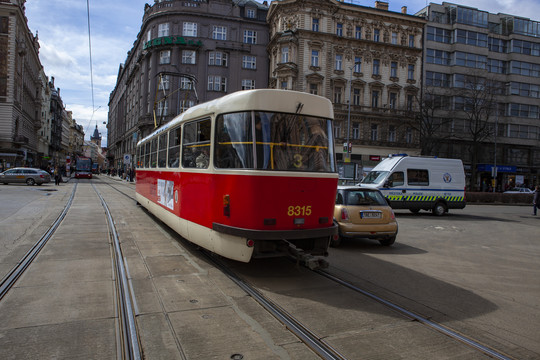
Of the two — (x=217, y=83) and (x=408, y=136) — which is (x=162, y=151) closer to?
(x=217, y=83)

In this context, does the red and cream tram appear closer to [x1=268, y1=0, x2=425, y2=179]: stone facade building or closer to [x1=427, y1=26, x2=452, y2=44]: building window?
[x1=268, y1=0, x2=425, y2=179]: stone facade building

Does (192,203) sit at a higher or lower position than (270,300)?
higher

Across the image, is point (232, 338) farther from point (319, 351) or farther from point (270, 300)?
point (270, 300)

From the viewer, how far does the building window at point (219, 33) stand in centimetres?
4684

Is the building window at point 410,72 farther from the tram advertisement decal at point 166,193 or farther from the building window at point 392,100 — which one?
the tram advertisement decal at point 166,193

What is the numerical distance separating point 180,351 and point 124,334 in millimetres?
726

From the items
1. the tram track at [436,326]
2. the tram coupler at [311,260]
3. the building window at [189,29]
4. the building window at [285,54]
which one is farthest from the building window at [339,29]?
the tram track at [436,326]

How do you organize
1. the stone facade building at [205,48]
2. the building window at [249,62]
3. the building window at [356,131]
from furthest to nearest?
the building window at [249,62]
the stone facade building at [205,48]
the building window at [356,131]

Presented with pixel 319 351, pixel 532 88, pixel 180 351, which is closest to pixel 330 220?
pixel 319 351

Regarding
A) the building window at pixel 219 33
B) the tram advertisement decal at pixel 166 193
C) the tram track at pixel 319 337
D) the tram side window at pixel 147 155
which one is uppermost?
the building window at pixel 219 33

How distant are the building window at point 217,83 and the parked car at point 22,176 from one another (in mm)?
21900

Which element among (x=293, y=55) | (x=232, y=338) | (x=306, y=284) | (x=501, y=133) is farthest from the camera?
(x=501, y=133)

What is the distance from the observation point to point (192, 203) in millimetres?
6949

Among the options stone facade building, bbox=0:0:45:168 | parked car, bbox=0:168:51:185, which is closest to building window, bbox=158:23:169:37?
stone facade building, bbox=0:0:45:168
